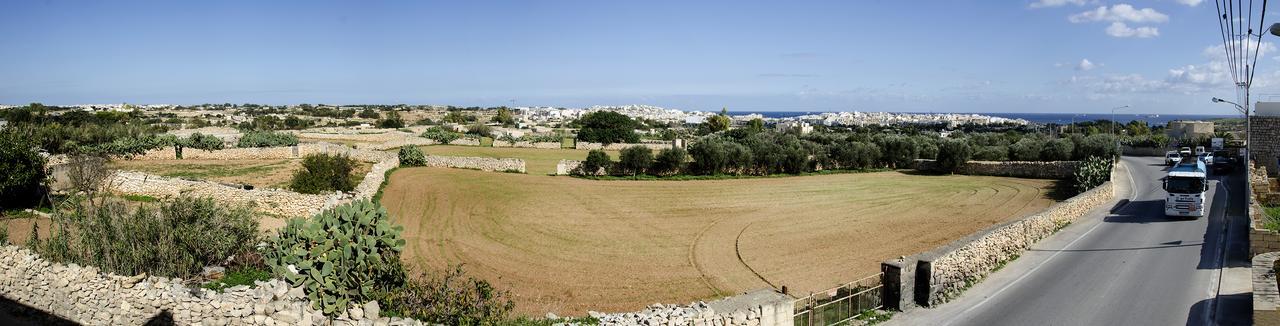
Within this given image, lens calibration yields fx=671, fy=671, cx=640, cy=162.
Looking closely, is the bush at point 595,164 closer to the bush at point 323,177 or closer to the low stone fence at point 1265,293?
the bush at point 323,177

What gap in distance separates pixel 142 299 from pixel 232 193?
47.1ft

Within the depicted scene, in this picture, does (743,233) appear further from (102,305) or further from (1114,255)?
(102,305)

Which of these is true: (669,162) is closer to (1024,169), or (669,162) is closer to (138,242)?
(1024,169)

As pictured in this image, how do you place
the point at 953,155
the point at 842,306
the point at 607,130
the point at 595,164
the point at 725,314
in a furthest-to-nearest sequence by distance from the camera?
the point at 607,130
the point at 953,155
the point at 595,164
the point at 842,306
the point at 725,314

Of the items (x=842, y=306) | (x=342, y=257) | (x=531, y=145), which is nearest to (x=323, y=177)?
(x=342, y=257)

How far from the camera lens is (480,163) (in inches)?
1604

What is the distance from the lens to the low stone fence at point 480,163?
131 ft

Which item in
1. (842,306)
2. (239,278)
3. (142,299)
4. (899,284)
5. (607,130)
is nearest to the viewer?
(142,299)

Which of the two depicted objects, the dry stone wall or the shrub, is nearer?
the shrub

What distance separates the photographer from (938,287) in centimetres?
1156

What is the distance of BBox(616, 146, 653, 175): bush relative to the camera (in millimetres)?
38688

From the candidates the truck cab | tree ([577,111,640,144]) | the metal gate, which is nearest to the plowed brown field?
the metal gate

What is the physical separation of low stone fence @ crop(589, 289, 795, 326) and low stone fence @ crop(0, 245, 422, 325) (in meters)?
2.71

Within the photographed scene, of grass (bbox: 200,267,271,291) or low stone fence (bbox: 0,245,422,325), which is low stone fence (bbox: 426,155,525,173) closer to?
grass (bbox: 200,267,271,291)
